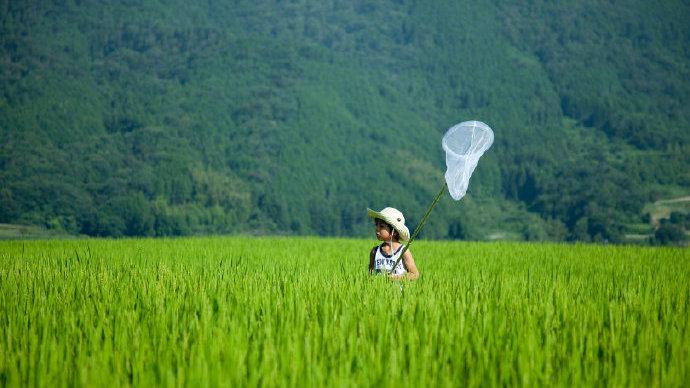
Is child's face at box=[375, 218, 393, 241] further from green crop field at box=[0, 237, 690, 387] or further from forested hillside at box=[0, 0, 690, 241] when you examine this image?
forested hillside at box=[0, 0, 690, 241]

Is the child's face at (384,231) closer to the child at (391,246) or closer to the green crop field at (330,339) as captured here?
the child at (391,246)

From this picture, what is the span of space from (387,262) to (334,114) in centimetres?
13861

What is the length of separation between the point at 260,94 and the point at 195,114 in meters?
17.7

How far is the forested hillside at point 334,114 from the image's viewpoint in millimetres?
101750

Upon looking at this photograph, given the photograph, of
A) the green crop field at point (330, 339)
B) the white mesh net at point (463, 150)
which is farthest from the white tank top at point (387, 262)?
the white mesh net at point (463, 150)

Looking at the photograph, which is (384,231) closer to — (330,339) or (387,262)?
(387,262)

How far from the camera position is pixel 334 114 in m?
143

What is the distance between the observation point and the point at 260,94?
140000 mm

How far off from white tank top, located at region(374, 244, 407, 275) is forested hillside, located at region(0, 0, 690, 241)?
86719mm

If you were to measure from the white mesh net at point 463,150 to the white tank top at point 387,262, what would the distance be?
50.1 inches

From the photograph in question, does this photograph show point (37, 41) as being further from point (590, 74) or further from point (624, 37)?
point (624, 37)

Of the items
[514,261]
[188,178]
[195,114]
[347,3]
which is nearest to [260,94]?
[195,114]

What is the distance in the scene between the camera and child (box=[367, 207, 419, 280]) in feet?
16.9

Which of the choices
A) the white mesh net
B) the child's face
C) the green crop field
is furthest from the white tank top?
the white mesh net
